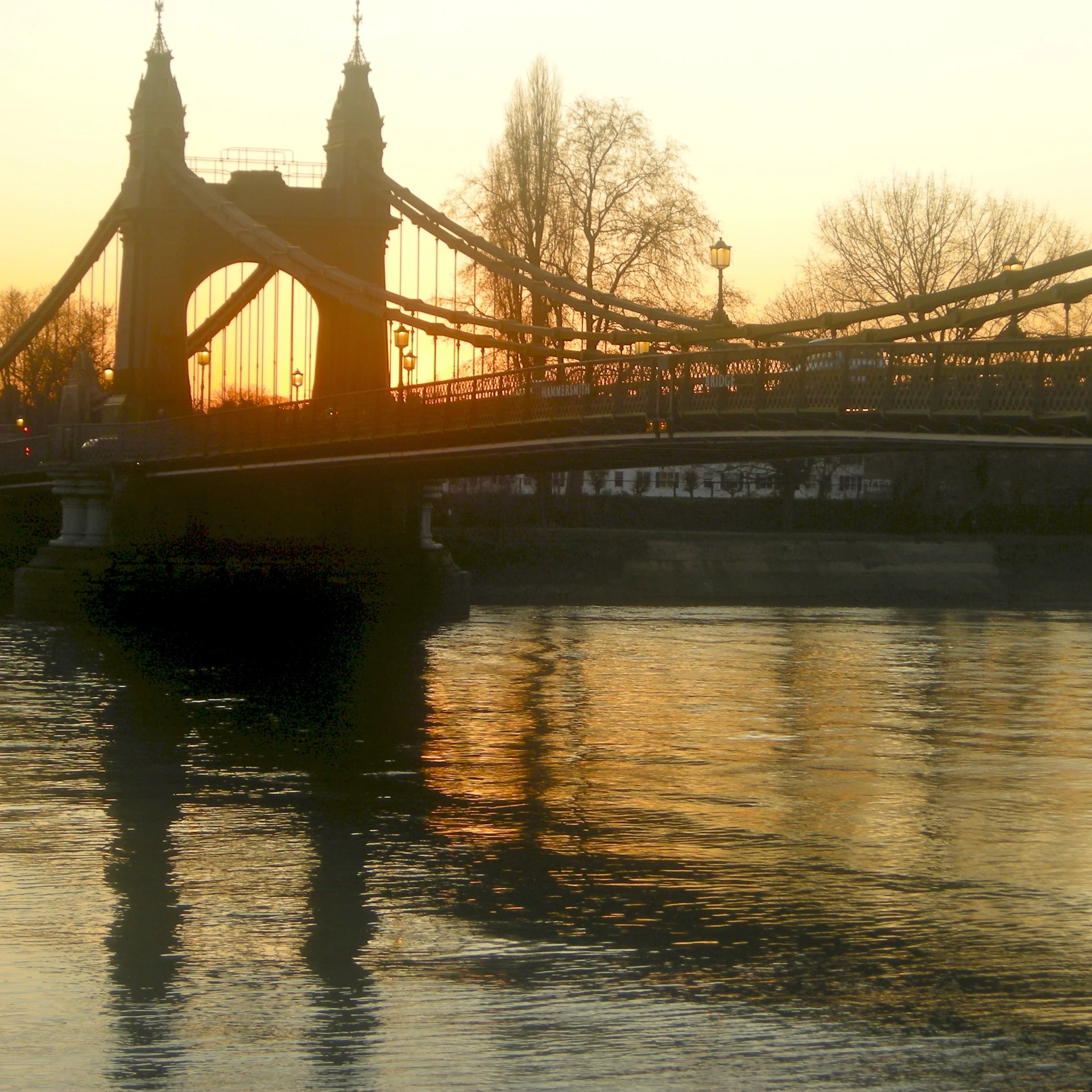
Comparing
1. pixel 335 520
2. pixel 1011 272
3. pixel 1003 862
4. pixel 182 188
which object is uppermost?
pixel 182 188

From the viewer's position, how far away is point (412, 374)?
38406 millimetres

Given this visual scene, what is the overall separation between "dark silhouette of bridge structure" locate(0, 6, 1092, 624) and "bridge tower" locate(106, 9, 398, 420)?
1.9 inches

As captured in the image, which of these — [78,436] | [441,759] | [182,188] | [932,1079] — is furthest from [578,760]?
[182,188]

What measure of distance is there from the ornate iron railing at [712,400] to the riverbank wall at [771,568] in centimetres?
1085

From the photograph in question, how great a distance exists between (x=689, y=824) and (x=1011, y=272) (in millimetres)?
9365

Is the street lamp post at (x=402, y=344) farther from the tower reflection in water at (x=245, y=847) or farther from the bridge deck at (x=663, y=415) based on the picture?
the tower reflection in water at (x=245, y=847)

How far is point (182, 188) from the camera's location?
127 feet

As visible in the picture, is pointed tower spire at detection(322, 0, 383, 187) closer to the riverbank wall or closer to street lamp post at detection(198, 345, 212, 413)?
street lamp post at detection(198, 345, 212, 413)

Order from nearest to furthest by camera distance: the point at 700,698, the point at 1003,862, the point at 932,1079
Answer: the point at 932,1079
the point at 1003,862
the point at 700,698

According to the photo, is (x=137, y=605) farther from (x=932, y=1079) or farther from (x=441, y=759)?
(x=932, y=1079)

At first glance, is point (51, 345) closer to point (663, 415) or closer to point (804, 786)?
point (663, 415)

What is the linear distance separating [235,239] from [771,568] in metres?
15.7

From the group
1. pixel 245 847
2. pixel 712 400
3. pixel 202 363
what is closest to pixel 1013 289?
pixel 712 400

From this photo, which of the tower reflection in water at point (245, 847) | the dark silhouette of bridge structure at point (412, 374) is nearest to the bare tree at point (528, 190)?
the dark silhouette of bridge structure at point (412, 374)
